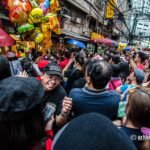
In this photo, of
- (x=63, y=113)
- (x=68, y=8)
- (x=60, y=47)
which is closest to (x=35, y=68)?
(x=63, y=113)

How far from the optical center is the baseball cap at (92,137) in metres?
0.94

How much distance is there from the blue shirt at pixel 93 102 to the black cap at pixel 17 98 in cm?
115

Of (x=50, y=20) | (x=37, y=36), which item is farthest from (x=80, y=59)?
(x=50, y=20)

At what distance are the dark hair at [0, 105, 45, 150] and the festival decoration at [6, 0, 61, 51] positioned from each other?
23.9 ft

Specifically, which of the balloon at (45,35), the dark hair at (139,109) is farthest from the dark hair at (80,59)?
the balloon at (45,35)

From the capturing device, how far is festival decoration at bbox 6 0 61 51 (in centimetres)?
840

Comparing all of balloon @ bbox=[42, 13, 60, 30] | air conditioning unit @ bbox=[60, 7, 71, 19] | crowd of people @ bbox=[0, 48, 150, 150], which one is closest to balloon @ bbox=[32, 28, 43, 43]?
balloon @ bbox=[42, 13, 60, 30]

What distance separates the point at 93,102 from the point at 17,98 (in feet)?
4.29

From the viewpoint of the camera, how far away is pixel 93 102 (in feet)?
8.67

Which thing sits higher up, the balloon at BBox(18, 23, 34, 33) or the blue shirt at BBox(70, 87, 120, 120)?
the balloon at BBox(18, 23, 34, 33)

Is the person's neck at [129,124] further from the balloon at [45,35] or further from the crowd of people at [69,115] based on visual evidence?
the balloon at [45,35]

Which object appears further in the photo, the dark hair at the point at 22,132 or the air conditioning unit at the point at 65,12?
the air conditioning unit at the point at 65,12

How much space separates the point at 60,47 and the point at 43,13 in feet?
23.3

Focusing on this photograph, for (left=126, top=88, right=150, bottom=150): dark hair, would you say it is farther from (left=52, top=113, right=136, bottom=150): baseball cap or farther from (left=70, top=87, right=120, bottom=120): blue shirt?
(left=52, top=113, right=136, bottom=150): baseball cap
